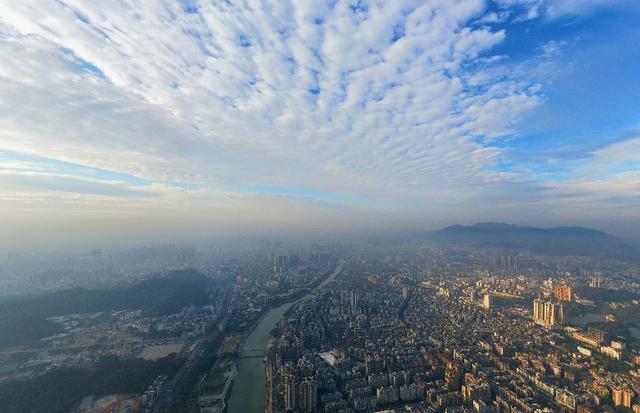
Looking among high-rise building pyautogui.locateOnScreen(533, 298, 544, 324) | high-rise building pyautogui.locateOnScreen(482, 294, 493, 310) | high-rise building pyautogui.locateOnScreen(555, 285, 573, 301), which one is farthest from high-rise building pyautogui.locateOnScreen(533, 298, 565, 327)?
high-rise building pyautogui.locateOnScreen(555, 285, 573, 301)

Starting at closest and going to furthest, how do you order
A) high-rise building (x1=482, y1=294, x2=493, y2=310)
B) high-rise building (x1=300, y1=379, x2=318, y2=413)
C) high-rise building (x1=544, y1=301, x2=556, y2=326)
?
high-rise building (x1=300, y1=379, x2=318, y2=413) < high-rise building (x1=544, y1=301, x2=556, y2=326) < high-rise building (x1=482, y1=294, x2=493, y2=310)

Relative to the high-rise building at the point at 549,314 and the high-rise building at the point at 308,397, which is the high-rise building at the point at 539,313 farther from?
the high-rise building at the point at 308,397

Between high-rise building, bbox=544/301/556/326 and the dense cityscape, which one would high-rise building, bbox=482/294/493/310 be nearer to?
the dense cityscape

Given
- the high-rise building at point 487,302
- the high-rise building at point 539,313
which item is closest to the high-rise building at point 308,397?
the high-rise building at point 539,313

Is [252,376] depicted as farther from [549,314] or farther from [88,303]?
[549,314]

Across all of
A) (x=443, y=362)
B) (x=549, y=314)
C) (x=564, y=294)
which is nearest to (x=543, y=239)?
(x=564, y=294)

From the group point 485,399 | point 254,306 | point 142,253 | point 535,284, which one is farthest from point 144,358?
point 142,253

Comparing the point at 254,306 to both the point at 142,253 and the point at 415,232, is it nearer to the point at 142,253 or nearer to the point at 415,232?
the point at 142,253
